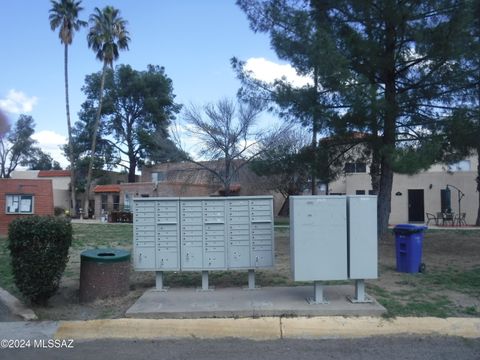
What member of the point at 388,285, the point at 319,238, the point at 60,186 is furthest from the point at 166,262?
the point at 60,186

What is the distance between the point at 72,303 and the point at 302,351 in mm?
4010

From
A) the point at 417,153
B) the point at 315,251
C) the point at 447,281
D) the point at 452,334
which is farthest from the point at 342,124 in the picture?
the point at 452,334

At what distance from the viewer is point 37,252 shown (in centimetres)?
715

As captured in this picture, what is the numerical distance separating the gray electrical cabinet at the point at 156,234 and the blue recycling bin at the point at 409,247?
4727mm

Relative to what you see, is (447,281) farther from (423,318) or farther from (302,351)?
(302,351)

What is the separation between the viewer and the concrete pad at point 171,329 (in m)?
6.41

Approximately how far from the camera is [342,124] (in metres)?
13.6

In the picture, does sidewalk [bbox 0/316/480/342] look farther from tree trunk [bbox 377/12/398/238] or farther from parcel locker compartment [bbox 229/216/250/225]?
tree trunk [bbox 377/12/398/238]

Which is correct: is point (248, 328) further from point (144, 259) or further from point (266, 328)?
point (144, 259)

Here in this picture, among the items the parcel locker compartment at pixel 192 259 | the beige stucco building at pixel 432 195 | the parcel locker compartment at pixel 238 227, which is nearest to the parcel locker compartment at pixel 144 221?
the parcel locker compartment at pixel 192 259

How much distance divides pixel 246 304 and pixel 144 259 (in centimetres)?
199

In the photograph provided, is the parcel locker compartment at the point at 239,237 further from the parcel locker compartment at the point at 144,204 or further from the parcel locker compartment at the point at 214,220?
the parcel locker compartment at the point at 144,204

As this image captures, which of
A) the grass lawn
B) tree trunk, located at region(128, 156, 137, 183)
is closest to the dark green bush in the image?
the grass lawn

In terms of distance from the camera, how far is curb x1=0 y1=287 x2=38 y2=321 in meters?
7.11
